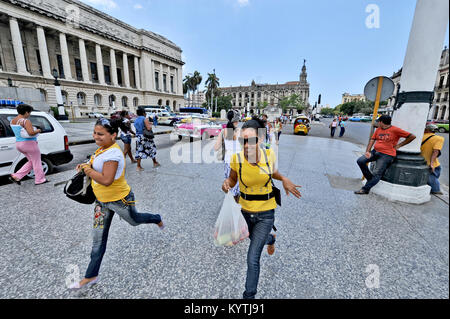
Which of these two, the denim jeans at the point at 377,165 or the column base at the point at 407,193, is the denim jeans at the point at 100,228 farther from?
the column base at the point at 407,193

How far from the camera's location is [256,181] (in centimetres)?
188

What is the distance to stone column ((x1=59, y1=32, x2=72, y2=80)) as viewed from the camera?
31000 millimetres

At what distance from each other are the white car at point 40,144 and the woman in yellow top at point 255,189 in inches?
196

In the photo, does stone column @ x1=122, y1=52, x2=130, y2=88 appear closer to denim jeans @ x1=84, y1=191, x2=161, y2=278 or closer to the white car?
the white car

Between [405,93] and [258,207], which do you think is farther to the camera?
[405,93]

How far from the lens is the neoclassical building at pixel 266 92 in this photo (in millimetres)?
103688

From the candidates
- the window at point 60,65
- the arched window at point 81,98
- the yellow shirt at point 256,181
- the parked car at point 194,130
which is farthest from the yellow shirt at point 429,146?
the window at point 60,65

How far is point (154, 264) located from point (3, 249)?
187 centimetres

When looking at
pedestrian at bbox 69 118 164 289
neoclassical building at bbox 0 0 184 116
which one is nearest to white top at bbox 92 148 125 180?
pedestrian at bbox 69 118 164 289

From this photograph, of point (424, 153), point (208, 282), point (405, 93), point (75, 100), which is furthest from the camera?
point (75, 100)

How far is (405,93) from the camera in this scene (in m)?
3.79

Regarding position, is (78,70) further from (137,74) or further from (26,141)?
(26,141)

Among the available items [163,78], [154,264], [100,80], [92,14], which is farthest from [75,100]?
[154,264]
